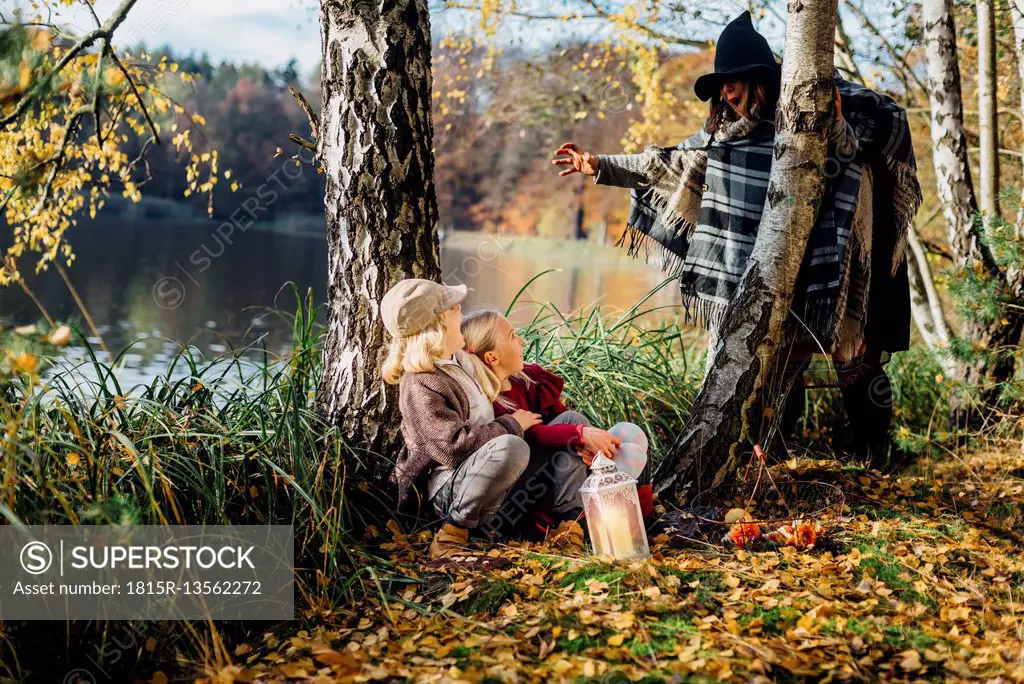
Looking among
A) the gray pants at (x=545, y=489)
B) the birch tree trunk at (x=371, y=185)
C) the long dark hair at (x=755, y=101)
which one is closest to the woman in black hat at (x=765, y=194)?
the long dark hair at (x=755, y=101)

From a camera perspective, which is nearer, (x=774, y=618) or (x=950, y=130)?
(x=774, y=618)

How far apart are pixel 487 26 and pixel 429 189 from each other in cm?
400

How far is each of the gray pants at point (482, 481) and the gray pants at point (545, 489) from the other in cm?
8

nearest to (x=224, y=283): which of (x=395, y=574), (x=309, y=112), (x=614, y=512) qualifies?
(x=309, y=112)

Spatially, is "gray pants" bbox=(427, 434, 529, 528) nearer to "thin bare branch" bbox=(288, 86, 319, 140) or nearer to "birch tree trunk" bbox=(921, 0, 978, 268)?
"thin bare branch" bbox=(288, 86, 319, 140)

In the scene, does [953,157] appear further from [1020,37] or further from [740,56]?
[740,56]

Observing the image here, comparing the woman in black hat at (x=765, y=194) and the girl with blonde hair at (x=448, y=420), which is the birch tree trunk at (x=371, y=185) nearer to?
the girl with blonde hair at (x=448, y=420)

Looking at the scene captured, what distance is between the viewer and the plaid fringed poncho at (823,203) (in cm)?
336

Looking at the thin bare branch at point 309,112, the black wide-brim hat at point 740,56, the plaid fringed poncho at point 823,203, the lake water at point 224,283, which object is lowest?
the lake water at point 224,283

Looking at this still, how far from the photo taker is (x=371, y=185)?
3.15m

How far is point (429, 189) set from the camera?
3266mm

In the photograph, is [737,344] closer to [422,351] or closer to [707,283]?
[707,283]

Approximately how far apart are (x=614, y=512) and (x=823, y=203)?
1.44 metres

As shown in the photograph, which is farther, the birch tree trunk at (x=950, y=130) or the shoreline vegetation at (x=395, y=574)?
the birch tree trunk at (x=950, y=130)
